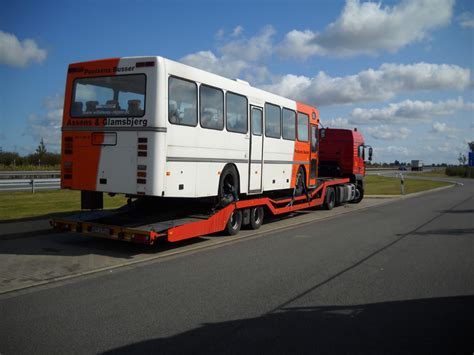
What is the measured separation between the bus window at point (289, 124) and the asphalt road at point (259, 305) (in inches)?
209

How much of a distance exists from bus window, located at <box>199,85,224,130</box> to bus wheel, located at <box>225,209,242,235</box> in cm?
225

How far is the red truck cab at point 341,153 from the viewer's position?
2034 cm

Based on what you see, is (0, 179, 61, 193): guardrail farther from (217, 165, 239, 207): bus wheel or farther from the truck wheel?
the truck wheel

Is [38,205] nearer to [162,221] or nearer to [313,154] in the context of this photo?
[162,221]

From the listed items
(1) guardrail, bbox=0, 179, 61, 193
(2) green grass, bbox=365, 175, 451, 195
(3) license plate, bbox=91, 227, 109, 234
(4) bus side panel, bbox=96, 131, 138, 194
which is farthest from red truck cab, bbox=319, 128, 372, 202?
(3) license plate, bbox=91, 227, 109, 234

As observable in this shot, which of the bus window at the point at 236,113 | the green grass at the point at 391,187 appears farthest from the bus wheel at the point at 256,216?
the green grass at the point at 391,187

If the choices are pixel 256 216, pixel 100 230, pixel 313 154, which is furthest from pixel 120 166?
pixel 313 154

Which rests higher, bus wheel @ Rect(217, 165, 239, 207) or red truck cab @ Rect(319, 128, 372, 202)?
red truck cab @ Rect(319, 128, 372, 202)

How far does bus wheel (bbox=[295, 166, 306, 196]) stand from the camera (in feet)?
49.7

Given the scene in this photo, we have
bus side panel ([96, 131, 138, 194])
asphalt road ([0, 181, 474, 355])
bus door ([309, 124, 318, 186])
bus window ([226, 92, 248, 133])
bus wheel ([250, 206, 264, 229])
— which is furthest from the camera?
bus door ([309, 124, 318, 186])

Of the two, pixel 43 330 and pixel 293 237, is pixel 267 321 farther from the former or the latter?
pixel 293 237

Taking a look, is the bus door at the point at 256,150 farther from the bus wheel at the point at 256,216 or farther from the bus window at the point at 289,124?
the bus window at the point at 289,124

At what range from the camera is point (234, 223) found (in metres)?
11.5

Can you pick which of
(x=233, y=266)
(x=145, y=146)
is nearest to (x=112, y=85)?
(x=145, y=146)
